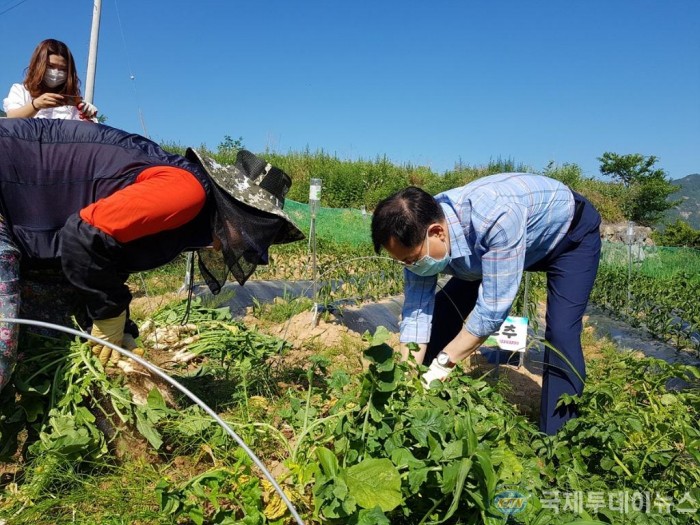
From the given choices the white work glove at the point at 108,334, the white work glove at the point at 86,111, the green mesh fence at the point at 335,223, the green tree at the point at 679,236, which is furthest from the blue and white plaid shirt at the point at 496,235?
the green tree at the point at 679,236

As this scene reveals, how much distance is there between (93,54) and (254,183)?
17.4 ft

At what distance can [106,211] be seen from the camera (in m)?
1.48

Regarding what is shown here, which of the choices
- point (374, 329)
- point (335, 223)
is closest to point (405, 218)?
point (374, 329)

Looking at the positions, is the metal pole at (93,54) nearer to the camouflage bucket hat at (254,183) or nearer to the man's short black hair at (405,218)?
the camouflage bucket hat at (254,183)

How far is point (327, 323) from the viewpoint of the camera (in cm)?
409

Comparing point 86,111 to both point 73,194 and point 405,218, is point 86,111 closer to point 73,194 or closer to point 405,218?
point 73,194

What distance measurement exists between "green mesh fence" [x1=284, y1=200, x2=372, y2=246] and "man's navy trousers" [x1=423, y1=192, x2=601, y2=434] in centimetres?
659

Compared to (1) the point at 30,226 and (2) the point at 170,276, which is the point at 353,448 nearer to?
(1) the point at 30,226

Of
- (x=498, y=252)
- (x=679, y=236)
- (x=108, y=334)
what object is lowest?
(x=679, y=236)

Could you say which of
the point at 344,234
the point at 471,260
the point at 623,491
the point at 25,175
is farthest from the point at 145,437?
the point at 344,234

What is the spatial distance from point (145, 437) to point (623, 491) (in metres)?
1.46

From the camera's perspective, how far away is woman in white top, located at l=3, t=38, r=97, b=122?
2137 millimetres

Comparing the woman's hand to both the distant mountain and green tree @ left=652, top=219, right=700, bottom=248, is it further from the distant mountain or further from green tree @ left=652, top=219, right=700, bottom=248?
the distant mountain

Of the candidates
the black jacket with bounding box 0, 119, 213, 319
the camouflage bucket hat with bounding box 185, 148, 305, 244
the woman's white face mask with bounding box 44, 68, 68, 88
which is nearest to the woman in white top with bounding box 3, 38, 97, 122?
the woman's white face mask with bounding box 44, 68, 68, 88
